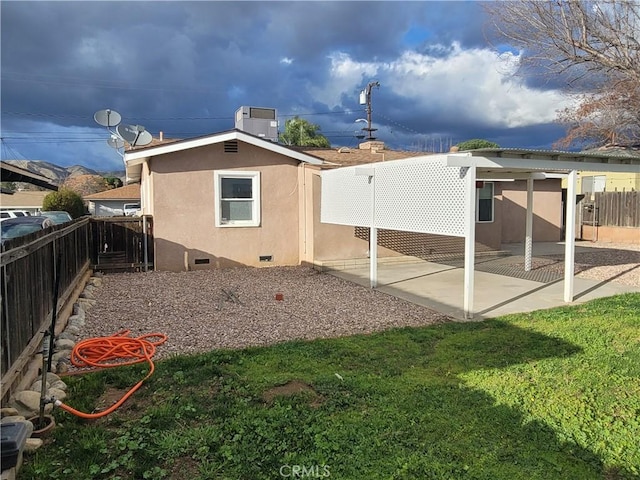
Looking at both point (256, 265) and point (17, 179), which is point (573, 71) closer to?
point (256, 265)

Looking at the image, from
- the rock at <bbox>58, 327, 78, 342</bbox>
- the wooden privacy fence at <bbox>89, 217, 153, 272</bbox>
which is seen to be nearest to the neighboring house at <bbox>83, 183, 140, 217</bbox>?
the wooden privacy fence at <bbox>89, 217, 153, 272</bbox>

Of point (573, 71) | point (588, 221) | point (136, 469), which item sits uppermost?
point (573, 71)

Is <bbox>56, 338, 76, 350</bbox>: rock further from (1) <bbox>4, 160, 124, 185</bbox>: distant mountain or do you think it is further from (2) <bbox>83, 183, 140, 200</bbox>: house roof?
(2) <bbox>83, 183, 140, 200</bbox>: house roof

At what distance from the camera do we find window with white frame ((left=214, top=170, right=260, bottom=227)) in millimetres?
11617

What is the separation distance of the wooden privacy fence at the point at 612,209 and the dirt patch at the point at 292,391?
1799cm

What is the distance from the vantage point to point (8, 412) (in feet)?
10.1

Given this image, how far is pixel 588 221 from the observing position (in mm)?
18938

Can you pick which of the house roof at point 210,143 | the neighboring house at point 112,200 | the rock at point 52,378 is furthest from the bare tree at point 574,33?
the neighboring house at point 112,200

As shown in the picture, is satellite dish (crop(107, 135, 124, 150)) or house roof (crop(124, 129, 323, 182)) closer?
house roof (crop(124, 129, 323, 182))

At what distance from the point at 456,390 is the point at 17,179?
6.39 metres

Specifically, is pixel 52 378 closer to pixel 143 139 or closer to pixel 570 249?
pixel 570 249

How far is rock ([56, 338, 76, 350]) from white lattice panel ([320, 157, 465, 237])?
5.37 metres

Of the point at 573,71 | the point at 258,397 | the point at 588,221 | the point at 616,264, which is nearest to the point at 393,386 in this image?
the point at 258,397

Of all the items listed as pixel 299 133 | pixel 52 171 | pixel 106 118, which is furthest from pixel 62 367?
pixel 52 171
